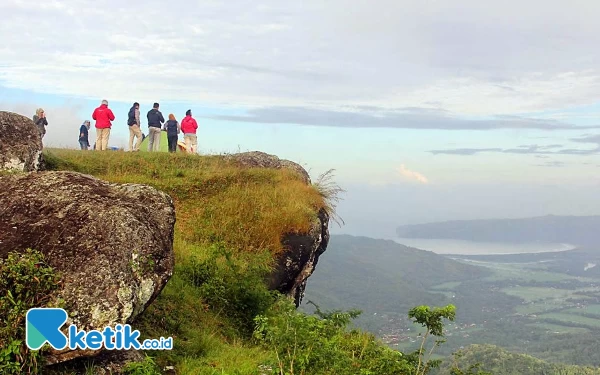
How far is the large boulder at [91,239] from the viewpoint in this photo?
7621 mm

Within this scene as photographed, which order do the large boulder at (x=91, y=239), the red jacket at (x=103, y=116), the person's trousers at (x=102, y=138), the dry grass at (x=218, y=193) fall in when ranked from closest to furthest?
the large boulder at (x=91, y=239)
the dry grass at (x=218, y=193)
the red jacket at (x=103, y=116)
the person's trousers at (x=102, y=138)

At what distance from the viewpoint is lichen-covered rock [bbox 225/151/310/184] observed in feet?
93.3

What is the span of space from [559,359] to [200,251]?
662 ft

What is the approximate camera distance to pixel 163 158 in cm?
2477

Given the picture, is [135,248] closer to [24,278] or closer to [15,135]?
[24,278]

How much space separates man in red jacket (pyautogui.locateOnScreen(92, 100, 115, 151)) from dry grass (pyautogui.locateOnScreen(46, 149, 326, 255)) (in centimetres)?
209

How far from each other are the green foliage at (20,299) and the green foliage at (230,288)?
5.46 meters

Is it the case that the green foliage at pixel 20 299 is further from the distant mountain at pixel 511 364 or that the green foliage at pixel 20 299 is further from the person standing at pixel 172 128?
the distant mountain at pixel 511 364

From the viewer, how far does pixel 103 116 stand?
2666cm

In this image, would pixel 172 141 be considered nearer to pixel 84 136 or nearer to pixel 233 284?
pixel 84 136

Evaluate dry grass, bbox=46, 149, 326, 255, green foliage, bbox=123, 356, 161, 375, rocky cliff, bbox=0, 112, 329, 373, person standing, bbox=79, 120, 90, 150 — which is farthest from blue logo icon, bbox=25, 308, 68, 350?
person standing, bbox=79, 120, 90, 150

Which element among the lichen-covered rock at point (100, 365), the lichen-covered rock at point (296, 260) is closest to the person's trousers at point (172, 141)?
the lichen-covered rock at point (296, 260)

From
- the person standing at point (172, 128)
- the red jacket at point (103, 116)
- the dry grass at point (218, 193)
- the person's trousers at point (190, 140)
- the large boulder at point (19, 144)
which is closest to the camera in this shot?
the dry grass at point (218, 193)

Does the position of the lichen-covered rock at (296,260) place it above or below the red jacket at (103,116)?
below
